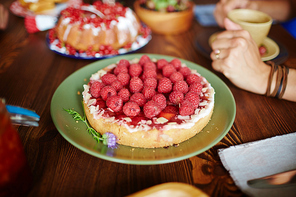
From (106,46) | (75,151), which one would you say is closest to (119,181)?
(75,151)

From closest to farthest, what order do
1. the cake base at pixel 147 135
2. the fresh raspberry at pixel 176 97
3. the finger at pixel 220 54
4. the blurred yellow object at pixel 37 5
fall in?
1. the cake base at pixel 147 135
2. the fresh raspberry at pixel 176 97
3. the finger at pixel 220 54
4. the blurred yellow object at pixel 37 5

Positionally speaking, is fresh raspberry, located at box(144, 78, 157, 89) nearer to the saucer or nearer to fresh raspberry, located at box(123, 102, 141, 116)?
fresh raspberry, located at box(123, 102, 141, 116)

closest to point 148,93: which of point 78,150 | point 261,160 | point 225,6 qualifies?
point 78,150

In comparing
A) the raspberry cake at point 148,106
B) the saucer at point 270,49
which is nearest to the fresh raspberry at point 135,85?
the raspberry cake at point 148,106

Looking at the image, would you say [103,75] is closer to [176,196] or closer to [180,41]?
[176,196]

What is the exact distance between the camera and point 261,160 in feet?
2.94

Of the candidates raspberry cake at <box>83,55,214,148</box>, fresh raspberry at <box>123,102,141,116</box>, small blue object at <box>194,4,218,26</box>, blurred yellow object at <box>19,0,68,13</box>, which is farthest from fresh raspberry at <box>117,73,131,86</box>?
blurred yellow object at <box>19,0,68,13</box>

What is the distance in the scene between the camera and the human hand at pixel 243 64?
4.29 feet

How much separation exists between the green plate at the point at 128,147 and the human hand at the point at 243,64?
12 centimetres

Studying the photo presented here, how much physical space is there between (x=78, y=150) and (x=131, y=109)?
0.29m

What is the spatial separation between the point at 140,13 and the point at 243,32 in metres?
1.04

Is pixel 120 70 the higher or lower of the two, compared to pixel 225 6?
lower

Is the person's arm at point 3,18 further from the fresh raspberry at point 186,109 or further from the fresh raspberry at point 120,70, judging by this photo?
the fresh raspberry at point 186,109

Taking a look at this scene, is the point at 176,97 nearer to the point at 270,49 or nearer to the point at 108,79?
the point at 108,79
